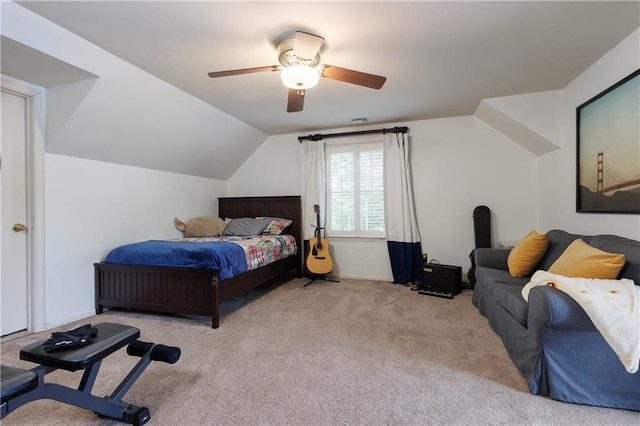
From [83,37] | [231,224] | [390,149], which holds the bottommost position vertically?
[231,224]

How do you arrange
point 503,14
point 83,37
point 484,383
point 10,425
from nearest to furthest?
1. point 10,425
2. point 484,383
3. point 503,14
4. point 83,37

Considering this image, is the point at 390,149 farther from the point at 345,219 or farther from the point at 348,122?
the point at 345,219

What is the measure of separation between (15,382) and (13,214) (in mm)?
2167

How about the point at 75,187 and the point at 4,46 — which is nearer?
the point at 4,46

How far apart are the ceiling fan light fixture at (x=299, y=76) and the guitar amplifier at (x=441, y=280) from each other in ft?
8.75

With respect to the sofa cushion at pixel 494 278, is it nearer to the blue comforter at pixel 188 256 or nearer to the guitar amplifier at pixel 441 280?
the guitar amplifier at pixel 441 280

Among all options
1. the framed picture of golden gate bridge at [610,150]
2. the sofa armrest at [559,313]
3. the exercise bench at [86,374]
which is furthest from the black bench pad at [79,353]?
the framed picture of golden gate bridge at [610,150]

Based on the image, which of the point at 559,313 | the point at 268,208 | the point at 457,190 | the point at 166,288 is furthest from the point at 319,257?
the point at 559,313

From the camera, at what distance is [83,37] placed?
85.5 inches

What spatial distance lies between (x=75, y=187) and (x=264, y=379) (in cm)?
266

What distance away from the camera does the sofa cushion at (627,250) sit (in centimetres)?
182

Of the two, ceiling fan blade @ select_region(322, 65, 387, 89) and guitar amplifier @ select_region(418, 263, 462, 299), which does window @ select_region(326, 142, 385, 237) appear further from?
ceiling fan blade @ select_region(322, 65, 387, 89)

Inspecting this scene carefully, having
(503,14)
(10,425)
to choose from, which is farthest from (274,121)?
(10,425)

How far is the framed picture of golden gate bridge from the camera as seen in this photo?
2.17 meters
